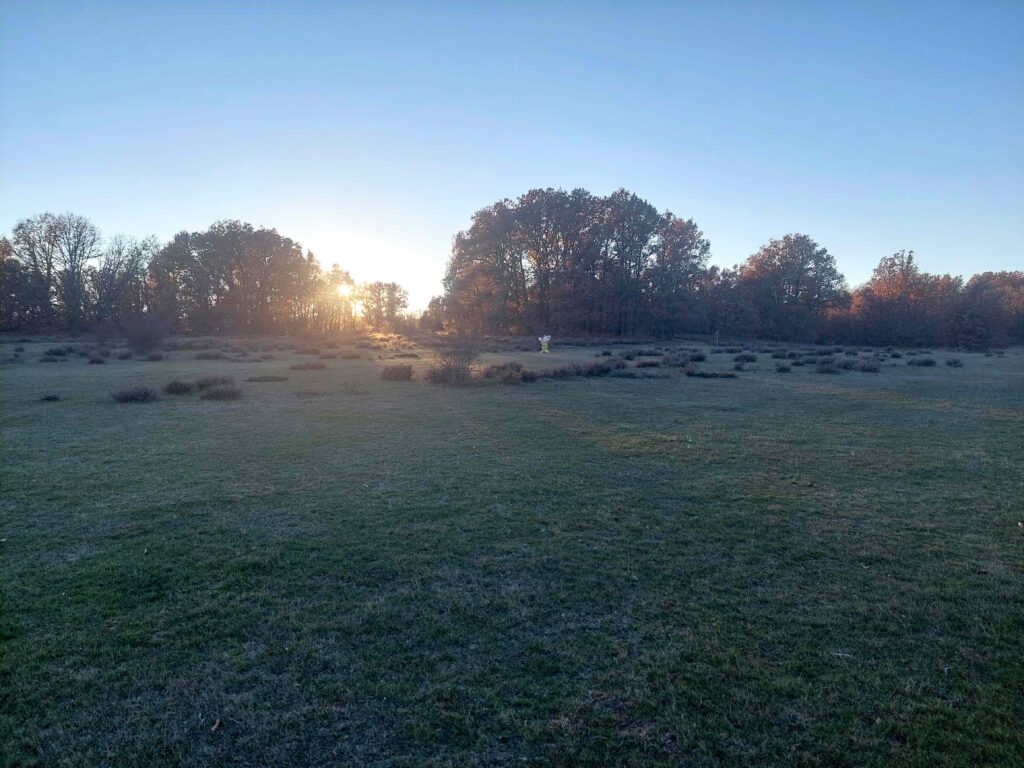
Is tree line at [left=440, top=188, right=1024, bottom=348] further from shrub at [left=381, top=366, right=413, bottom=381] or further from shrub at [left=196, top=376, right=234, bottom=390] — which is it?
shrub at [left=196, top=376, right=234, bottom=390]

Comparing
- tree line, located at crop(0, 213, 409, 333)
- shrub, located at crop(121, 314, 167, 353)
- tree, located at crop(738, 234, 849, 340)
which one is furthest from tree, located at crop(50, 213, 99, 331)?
tree, located at crop(738, 234, 849, 340)

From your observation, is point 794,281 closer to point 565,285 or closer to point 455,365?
point 565,285

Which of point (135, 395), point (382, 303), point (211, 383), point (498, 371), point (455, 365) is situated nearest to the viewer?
point (135, 395)

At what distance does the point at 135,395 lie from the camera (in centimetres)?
1304

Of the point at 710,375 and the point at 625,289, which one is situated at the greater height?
the point at 625,289

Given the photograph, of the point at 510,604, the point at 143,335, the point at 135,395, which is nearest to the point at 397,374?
the point at 135,395

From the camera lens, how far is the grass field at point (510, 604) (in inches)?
108

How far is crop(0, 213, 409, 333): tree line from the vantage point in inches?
1939

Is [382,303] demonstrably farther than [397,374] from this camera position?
Yes

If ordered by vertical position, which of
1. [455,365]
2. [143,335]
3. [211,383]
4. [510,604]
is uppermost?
[143,335]

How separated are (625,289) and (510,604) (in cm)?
5694

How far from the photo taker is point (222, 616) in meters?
3.81

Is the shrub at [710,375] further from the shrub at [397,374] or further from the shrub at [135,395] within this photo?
the shrub at [135,395]

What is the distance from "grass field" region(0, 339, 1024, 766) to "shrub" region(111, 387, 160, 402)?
166 inches
